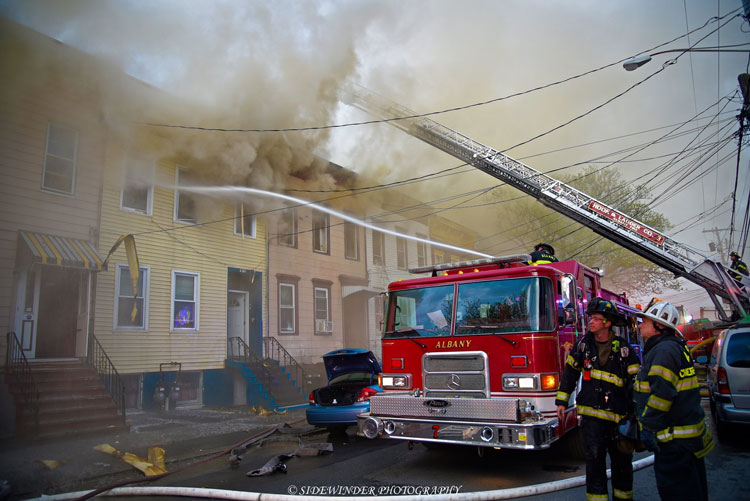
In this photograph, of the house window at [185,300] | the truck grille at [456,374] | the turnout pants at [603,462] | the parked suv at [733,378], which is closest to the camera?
the turnout pants at [603,462]

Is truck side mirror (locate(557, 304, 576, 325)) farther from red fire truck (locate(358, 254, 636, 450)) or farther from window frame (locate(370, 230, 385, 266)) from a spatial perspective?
window frame (locate(370, 230, 385, 266))

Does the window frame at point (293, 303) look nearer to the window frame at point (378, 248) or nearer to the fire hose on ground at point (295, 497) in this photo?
the window frame at point (378, 248)

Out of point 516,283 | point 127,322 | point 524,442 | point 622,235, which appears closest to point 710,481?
point 524,442

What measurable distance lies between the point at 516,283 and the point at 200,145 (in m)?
9.26

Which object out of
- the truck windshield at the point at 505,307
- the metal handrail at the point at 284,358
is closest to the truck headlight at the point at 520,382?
the truck windshield at the point at 505,307

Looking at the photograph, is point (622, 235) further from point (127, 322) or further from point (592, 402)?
point (127, 322)

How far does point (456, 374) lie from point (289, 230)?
1128cm

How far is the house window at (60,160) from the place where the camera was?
1055 centimetres

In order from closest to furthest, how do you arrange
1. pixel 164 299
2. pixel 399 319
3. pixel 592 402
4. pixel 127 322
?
1. pixel 592 402
2. pixel 399 319
3. pixel 127 322
4. pixel 164 299

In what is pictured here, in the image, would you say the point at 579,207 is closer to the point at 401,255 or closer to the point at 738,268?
the point at 738,268

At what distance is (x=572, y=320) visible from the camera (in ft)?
18.7

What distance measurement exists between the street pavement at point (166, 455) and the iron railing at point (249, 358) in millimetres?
2010

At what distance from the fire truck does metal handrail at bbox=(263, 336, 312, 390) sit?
8955 mm

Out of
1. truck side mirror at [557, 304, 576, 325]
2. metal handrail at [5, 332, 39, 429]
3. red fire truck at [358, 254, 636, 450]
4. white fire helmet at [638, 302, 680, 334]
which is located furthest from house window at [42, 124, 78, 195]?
white fire helmet at [638, 302, 680, 334]
